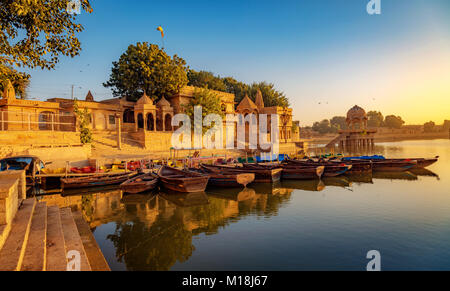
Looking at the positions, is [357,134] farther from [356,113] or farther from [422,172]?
[422,172]

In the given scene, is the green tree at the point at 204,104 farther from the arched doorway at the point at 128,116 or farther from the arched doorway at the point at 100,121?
the arched doorway at the point at 100,121

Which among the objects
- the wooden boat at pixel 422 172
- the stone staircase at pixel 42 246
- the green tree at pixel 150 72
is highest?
the green tree at pixel 150 72

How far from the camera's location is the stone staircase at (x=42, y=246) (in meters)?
4.14

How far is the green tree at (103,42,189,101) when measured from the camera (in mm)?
33625

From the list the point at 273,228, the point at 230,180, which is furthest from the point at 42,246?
the point at 230,180

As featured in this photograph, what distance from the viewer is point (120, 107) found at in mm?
33406

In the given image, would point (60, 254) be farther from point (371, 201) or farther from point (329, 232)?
point (371, 201)

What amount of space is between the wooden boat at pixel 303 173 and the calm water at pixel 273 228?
3.04 meters

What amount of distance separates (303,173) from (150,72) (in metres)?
24.5

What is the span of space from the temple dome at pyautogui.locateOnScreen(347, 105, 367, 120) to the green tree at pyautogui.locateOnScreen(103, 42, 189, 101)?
38.4 m

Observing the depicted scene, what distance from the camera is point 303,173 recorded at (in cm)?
1972

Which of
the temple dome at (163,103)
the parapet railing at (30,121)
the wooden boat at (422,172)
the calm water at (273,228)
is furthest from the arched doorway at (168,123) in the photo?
the wooden boat at (422,172)

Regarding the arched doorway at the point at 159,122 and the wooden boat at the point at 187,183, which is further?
the arched doorway at the point at 159,122

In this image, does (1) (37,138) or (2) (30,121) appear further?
(2) (30,121)
